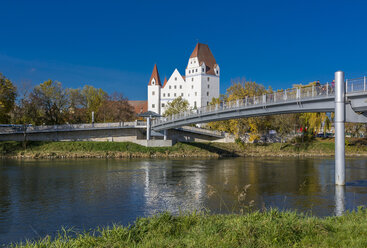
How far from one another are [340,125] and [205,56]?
83.9m

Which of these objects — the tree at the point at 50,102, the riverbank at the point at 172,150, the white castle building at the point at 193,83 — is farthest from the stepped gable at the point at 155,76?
the riverbank at the point at 172,150

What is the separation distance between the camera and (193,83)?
100 meters

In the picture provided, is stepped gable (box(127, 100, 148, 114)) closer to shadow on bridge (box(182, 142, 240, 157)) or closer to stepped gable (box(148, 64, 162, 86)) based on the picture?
stepped gable (box(148, 64, 162, 86))

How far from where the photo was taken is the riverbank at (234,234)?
7617 millimetres

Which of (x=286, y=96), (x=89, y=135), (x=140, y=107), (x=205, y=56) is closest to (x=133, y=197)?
(x=286, y=96)

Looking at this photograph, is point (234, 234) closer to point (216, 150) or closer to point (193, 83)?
point (216, 150)

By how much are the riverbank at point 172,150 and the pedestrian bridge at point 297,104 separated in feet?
29.5

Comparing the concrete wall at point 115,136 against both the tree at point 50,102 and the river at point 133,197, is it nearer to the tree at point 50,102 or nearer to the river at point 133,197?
the tree at point 50,102

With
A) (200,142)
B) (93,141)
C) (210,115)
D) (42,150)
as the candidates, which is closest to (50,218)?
(210,115)

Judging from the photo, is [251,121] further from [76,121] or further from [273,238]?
[273,238]

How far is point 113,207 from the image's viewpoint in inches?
597

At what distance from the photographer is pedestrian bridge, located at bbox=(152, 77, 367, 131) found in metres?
21.0

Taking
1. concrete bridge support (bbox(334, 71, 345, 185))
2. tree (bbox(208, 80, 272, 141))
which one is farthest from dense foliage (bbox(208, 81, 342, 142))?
concrete bridge support (bbox(334, 71, 345, 185))

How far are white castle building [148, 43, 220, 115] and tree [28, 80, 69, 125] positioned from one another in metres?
40.8
